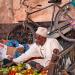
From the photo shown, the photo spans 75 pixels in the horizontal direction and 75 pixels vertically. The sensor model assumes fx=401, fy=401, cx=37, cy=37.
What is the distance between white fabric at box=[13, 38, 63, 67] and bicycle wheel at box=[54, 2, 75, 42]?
49.1 inches

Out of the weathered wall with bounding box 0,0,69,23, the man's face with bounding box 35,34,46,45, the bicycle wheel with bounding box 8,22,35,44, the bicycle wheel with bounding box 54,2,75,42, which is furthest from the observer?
the weathered wall with bounding box 0,0,69,23

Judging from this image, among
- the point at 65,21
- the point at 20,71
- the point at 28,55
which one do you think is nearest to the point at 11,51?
the point at 28,55

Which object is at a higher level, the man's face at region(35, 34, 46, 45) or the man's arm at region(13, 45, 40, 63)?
the man's face at region(35, 34, 46, 45)

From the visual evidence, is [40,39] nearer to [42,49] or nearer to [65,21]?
[42,49]

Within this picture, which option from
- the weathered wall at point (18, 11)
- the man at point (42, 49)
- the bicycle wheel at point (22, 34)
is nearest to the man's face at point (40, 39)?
the man at point (42, 49)

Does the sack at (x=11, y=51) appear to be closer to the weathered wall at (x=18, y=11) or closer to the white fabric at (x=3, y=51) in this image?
the white fabric at (x=3, y=51)

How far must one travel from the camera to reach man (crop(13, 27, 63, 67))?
831 cm

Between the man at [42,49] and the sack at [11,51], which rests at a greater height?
the man at [42,49]

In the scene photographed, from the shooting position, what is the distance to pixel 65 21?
1027 centimetres

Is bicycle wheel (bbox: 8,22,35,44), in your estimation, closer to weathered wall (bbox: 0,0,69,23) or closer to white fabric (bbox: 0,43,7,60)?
weathered wall (bbox: 0,0,69,23)

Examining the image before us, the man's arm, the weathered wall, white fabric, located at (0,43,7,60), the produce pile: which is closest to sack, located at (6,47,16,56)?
white fabric, located at (0,43,7,60)

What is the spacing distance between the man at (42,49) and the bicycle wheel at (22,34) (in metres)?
2.91

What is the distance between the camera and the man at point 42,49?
8312 mm

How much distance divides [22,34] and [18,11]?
1.15m
